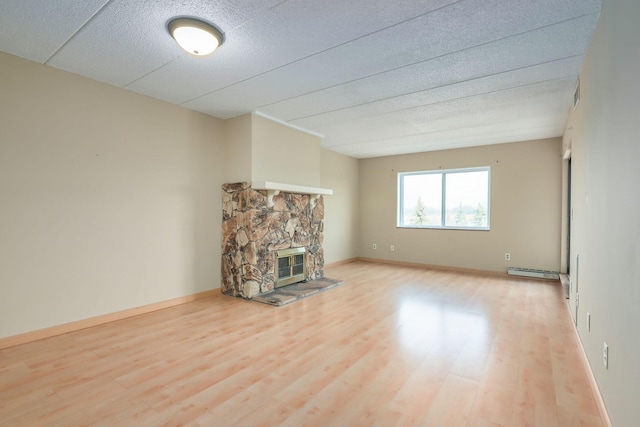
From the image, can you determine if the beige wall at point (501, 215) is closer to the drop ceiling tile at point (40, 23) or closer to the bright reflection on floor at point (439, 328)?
the bright reflection on floor at point (439, 328)

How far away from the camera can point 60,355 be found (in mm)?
2609

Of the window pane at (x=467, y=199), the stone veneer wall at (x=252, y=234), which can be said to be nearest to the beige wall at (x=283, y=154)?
the stone veneer wall at (x=252, y=234)

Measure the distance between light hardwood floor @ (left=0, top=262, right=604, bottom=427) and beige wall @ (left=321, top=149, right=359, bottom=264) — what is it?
295 cm

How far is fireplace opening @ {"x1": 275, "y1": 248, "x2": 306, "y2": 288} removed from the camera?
470 cm

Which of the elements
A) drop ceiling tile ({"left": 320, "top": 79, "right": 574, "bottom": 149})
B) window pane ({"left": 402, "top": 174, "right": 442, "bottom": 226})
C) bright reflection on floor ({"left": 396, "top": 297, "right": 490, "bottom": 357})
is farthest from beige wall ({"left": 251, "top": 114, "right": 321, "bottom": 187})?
window pane ({"left": 402, "top": 174, "right": 442, "bottom": 226})

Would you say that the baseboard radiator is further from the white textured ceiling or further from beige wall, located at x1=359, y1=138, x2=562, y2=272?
the white textured ceiling

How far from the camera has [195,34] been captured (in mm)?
2293

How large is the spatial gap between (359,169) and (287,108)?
3.88m

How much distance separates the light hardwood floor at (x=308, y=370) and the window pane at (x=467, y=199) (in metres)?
2.69

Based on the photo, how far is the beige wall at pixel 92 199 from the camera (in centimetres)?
280

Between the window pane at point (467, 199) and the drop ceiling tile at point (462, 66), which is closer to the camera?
the drop ceiling tile at point (462, 66)

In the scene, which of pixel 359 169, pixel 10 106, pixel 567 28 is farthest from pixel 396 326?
pixel 359 169

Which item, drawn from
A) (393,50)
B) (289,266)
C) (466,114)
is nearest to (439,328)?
(289,266)

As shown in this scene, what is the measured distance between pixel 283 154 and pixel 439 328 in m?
3.20
